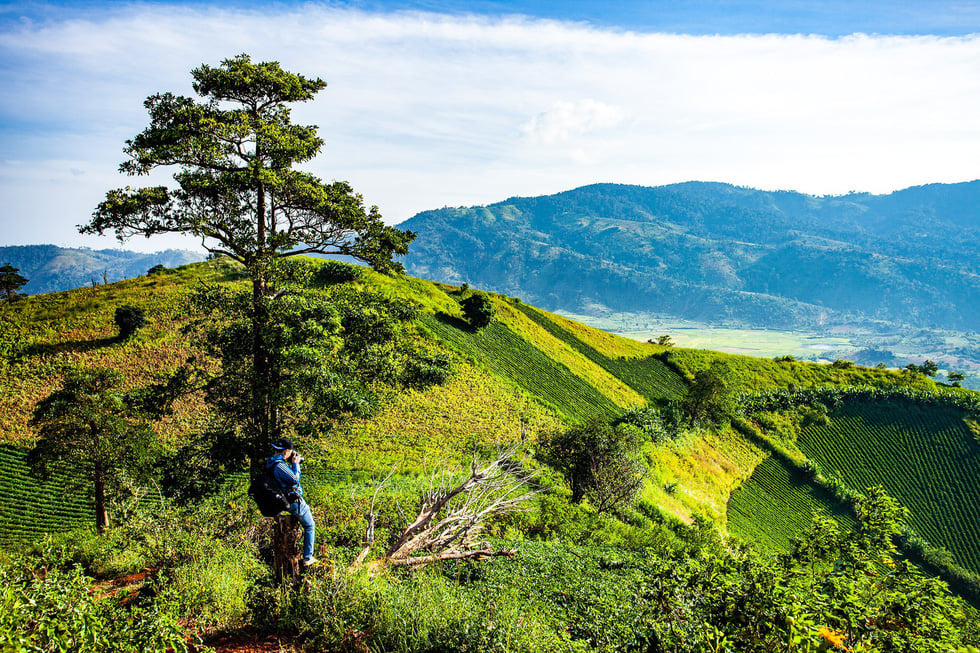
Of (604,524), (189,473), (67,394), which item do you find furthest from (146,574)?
(604,524)

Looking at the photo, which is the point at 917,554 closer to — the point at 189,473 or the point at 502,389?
the point at 502,389

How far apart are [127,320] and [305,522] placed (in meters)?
40.8

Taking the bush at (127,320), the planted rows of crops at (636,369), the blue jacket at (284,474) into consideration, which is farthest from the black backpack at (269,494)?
the planted rows of crops at (636,369)

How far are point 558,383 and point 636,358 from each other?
19.5 meters

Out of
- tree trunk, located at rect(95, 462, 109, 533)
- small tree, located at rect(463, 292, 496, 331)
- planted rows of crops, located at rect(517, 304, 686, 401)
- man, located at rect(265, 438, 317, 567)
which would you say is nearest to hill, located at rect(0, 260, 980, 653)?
man, located at rect(265, 438, 317, 567)

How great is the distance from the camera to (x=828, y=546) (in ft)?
39.1

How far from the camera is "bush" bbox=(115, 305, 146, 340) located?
39031 mm

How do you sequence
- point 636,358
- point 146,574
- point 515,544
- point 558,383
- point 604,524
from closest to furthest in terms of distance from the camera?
point 146,574 < point 515,544 < point 604,524 < point 558,383 < point 636,358

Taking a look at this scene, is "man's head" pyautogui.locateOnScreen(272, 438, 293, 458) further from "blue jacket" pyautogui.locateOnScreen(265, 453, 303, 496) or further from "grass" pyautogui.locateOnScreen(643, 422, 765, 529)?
"grass" pyautogui.locateOnScreen(643, 422, 765, 529)

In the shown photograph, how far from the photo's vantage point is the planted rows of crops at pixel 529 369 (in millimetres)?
51562

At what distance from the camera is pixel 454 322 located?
5778 cm

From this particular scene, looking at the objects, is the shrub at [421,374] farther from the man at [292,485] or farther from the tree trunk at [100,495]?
the tree trunk at [100,495]

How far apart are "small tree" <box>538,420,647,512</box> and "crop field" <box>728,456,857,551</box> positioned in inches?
551

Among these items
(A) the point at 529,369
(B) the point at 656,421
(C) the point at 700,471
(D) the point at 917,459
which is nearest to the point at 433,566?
(C) the point at 700,471
